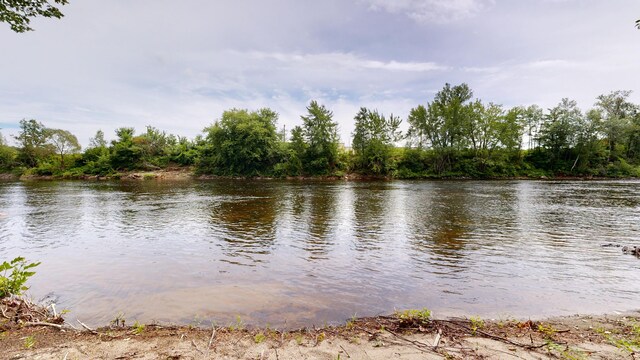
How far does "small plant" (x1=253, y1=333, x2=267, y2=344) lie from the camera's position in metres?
5.21

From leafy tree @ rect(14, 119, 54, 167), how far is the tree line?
800 cm

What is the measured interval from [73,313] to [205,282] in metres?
3.06

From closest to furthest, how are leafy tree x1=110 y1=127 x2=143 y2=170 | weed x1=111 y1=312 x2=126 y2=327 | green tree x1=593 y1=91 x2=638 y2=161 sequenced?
weed x1=111 y1=312 x2=126 y2=327 → green tree x1=593 y1=91 x2=638 y2=161 → leafy tree x1=110 y1=127 x2=143 y2=170

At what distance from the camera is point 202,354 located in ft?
15.5

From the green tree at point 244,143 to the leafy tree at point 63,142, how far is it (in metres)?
38.7

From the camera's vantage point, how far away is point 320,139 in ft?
218

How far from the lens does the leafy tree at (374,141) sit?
66250 mm

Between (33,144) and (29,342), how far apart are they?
4038 inches

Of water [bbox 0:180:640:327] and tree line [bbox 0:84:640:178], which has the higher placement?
tree line [bbox 0:84:640:178]

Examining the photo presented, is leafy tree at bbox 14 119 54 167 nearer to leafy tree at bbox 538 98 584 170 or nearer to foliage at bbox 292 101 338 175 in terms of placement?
foliage at bbox 292 101 338 175

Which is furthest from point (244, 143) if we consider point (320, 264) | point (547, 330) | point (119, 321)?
point (547, 330)

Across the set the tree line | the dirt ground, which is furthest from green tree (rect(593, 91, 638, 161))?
the dirt ground

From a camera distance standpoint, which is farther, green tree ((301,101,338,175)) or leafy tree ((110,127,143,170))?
leafy tree ((110,127,143,170))

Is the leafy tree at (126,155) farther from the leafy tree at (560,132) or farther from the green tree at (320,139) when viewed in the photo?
the leafy tree at (560,132)
